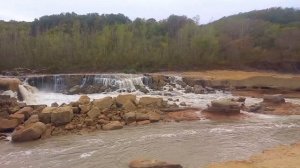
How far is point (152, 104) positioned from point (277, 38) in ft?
90.4

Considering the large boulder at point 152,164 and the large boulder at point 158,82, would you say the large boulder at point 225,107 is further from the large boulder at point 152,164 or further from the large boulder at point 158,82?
the large boulder at point 152,164

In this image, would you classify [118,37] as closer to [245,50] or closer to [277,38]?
[245,50]

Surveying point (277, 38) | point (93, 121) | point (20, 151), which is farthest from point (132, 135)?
point (277, 38)

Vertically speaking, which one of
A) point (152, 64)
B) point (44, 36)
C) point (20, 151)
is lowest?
point (20, 151)

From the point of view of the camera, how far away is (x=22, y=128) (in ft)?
52.7

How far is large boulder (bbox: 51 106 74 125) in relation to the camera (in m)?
16.9

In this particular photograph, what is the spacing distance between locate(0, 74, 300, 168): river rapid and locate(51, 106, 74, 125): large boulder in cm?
129

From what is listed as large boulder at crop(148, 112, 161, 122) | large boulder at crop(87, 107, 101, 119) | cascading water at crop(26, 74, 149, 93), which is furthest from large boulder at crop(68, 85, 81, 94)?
Answer: large boulder at crop(148, 112, 161, 122)

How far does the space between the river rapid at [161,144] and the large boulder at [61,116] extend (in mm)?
1293

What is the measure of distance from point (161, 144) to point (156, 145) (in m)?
0.22

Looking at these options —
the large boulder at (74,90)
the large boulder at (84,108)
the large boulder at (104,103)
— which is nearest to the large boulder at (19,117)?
the large boulder at (84,108)

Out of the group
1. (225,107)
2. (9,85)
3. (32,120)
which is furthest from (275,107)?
(9,85)

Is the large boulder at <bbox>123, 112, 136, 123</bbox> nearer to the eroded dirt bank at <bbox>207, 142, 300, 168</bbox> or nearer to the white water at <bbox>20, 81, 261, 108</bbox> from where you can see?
the white water at <bbox>20, 81, 261, 108</bbox>

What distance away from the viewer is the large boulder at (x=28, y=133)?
49.4 feet
